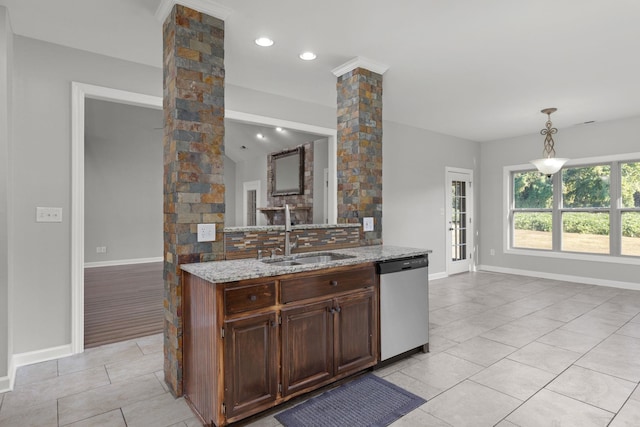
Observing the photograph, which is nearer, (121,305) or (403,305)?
(403,305)

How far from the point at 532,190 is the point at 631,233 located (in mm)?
1582

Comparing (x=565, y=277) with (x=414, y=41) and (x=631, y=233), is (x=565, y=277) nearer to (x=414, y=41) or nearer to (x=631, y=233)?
(x=631, y=233)

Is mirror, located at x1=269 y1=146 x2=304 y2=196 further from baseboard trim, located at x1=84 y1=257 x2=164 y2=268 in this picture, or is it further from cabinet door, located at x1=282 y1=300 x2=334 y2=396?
cabinet door, located at x1=282 y1=300 x2=334 y2=396

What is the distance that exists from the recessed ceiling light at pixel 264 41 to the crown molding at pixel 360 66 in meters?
Answer: 0.76

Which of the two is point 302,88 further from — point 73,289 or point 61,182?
point 73,289

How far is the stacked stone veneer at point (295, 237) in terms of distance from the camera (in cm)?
254

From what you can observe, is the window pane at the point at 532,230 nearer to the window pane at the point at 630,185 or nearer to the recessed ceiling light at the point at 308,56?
the window pane at the point at 630,185

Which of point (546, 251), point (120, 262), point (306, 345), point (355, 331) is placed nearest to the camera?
point (306, 345)

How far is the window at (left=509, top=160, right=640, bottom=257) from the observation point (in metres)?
5.54

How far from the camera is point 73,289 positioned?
3.02m

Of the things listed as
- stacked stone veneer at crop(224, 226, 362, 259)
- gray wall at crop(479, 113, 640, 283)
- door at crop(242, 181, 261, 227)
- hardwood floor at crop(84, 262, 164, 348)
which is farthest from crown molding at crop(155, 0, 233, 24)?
door at crop(242, 181, 261, 227)

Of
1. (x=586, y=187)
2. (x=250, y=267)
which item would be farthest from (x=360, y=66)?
(x=586, y=187)

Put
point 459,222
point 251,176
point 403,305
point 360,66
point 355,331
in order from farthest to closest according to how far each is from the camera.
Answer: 1. point 251,176
2. point 459,222
3. point 360,66
4. point 403,305
5. point 355,331

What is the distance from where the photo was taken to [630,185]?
552 cm
